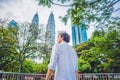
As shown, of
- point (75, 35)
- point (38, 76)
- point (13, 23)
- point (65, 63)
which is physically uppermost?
point (75, 35)

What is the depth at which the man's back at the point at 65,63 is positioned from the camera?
Answer: 7.35ft

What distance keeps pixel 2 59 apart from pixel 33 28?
7218 millimetres

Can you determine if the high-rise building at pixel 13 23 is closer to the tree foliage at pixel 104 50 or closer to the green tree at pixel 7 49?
the green tree at pixel 7 49

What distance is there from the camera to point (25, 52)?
87.6 feet

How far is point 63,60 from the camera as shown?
232cm

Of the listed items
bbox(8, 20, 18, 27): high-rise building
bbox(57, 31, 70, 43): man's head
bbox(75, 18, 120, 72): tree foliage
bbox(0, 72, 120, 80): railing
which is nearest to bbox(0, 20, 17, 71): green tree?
bbox(8, 20, 18, 27): high-rise building

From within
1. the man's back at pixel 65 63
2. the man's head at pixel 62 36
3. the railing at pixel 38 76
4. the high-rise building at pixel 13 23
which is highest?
the high-rise building at pixel 13 23

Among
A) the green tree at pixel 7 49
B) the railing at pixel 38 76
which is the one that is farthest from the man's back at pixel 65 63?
the green tree at pixel 7 49

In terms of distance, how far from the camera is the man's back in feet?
7.35

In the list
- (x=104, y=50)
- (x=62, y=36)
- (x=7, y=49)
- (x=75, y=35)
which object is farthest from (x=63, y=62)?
(x=75, y=35)

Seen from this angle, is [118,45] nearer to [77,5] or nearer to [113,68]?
[113,68]

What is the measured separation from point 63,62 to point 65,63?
3 centimetres

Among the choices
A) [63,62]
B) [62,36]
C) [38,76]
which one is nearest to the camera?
[63,62]

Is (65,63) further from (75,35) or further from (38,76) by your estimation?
(75,35)
